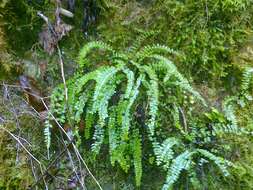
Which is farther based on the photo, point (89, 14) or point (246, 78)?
point (89, 14)

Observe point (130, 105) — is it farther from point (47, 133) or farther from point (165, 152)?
point (47, 133)

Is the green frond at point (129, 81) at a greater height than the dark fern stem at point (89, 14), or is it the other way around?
the dark fern stem at point (89, 14)

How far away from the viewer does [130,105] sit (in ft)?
10.3

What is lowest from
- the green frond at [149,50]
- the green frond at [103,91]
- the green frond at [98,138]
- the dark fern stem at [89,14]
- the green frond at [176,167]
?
the green frond at [176,167]

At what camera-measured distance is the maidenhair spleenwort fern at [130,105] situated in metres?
3.17

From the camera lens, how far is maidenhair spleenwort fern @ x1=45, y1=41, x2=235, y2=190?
125 inches

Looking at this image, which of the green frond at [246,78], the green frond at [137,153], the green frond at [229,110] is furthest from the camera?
the green frond at [246,78]

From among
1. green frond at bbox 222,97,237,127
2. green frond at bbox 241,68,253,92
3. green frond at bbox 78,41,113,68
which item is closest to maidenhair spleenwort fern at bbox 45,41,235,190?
green frond at bbox 78,41,113,68

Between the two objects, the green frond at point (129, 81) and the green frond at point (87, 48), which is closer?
the green frond at point (129, 81)

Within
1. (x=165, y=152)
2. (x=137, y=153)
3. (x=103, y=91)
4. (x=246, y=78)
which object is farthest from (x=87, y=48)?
(x=246, y=78)

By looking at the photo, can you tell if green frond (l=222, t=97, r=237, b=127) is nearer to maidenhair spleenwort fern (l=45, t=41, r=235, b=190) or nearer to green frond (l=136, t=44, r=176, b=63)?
maidenhair spleenwort fern (l=45, t=41, r=235, b=190)

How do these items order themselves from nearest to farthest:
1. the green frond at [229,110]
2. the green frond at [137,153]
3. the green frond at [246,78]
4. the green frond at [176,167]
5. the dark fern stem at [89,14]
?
the green frond at [176,167] < the green frond at [137,153] < the green frond at [229,110] < the green frond at [246,78] < the dark fern stem at [89,14]

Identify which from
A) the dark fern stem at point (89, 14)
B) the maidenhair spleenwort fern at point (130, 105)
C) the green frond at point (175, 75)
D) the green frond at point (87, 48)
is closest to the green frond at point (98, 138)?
the maidenhair spleenwort fern at point (130, 105)

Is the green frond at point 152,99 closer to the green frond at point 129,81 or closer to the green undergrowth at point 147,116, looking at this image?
the green undergrowth at point 147,116
